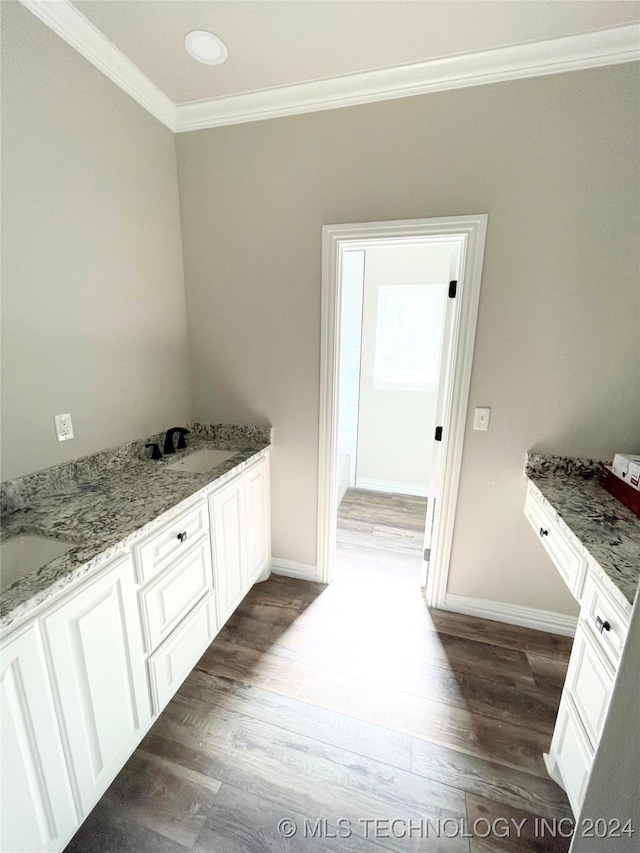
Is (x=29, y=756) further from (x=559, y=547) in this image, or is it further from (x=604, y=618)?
(x=559, y=547)

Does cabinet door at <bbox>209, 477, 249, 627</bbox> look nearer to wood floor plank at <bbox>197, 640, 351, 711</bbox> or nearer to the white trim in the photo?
wood floor plank at <bbox>197, 640, 351, 711</bbox>

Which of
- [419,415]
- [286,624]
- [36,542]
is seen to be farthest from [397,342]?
[36,542]

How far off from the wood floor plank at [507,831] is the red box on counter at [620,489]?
1.12 meters

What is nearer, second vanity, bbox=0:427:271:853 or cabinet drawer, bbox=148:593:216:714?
second vanity, bbox=0:427:271:853

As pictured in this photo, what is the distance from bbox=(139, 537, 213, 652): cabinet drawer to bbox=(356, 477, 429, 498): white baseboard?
7.80 feet

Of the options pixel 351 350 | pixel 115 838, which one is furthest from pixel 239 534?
pixel 351 350

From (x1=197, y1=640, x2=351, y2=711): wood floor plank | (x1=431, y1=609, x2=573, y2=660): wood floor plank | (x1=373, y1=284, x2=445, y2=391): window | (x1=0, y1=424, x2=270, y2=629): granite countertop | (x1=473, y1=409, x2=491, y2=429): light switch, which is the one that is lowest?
(x1=431, y1=609, x2=573, y2=660): wood floor plank

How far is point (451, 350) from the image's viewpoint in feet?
5.70

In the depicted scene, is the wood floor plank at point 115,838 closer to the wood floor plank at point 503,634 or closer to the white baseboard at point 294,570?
the white baseboard at point 294,570

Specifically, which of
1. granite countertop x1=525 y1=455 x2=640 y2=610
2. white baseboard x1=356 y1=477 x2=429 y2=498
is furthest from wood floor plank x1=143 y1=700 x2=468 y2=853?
white baseboard x1=356 y1=477 x2=429 y2=498

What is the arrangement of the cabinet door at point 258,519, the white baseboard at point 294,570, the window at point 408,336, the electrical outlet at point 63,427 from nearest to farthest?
the electrical outlet at point 63,427 → the cabinet door at point 258,519 → the white baseboard at point 294,570 → the window at point 408,336

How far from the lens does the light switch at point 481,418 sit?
173 centimetres

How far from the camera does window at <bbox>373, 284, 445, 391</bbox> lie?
127 inches

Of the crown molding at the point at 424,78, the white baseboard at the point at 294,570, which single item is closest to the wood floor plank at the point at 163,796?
the white baseboard at the point at 294,570
